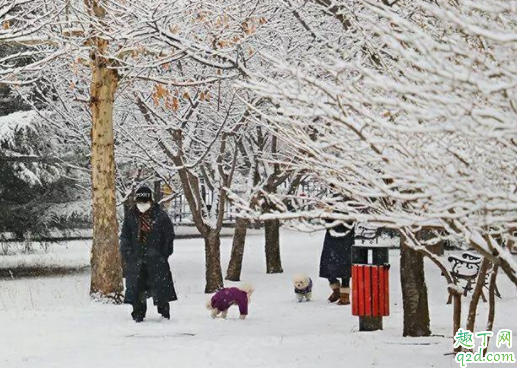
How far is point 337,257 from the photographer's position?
14.0m

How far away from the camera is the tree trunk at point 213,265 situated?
55.9ft

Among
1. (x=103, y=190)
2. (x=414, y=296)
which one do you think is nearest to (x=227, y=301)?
(x=414, y=296)

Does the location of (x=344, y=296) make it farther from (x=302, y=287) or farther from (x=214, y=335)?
(x=214, y=335)

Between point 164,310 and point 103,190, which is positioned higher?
point 103,190

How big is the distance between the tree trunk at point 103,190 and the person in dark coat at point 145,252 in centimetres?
289

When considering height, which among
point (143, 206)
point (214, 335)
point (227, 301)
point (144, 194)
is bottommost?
point (214, 335)

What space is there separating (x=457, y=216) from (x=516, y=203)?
0.30 m

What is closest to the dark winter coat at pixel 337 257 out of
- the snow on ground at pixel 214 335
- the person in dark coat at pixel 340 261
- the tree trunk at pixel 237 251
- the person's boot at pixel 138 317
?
A: the person in dark coat at pixel 340 261

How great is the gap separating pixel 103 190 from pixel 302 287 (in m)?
3.60

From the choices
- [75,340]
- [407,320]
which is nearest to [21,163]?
[75,340]

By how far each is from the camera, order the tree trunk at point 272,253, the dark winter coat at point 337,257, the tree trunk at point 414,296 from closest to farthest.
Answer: the tree trunk at point 414,296 → the dark winter coat at point 337,257 → the tree trunk at point 272,253

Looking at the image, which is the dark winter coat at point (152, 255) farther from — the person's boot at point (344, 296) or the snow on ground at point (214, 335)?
the person's boot at point (344, 296)

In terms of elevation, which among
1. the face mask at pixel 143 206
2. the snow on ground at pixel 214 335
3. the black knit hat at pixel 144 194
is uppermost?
the black knit hat at pixel 144 194

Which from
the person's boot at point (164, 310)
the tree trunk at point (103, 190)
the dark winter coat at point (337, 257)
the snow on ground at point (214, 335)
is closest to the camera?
the snow on ground at point (214, 335)
